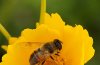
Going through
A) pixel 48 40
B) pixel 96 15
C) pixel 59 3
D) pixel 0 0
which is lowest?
pixel 48 40

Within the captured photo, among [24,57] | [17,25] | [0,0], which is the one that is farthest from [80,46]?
[0,0]

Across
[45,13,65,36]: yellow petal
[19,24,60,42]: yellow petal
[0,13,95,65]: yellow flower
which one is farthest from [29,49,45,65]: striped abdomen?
[45,13,65,36]: yellow petal

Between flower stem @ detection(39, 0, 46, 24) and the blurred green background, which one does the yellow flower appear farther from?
the blurred green background

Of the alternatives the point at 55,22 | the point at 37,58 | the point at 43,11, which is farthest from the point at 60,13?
the point at 37,58

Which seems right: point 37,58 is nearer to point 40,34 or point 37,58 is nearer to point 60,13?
point 40,34

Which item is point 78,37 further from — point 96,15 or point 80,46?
point 96,15
